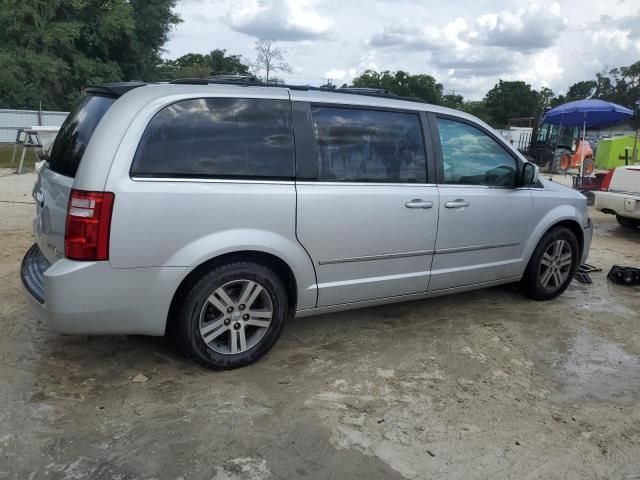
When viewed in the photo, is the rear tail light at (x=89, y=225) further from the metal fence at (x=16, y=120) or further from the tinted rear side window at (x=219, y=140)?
the metal fence at (x=16, y=120)

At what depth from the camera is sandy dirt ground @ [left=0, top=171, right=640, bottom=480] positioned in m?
2.69

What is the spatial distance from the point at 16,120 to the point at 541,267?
22681mm

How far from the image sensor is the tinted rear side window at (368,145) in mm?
3719

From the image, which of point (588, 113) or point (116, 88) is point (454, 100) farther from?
point (116, 88)

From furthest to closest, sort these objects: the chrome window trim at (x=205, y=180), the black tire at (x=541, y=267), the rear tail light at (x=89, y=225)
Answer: the black tire at (x=541, y=267)
the chrome window trim at (x=205, y=180)
the rear tail light at (x=89, y=225)

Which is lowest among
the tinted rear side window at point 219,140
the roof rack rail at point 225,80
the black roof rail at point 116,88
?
the tinted rear side window at point 219,140

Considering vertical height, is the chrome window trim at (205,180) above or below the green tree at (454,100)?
below

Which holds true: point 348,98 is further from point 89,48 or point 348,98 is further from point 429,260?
point 89,48

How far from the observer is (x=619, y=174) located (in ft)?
28.5

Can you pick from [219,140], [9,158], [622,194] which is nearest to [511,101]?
[9,158]

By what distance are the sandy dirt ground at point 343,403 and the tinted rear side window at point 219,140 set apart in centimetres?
128

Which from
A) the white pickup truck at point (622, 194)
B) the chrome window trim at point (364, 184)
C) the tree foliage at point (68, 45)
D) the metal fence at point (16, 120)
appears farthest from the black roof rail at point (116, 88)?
the tree foliage at point (68, 45)

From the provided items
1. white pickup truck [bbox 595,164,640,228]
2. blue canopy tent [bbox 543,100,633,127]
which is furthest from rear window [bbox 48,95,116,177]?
blue canopy tent [bbox 543,100,633,127]

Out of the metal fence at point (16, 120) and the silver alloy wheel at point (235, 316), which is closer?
the silver alloy wheel at point (235, 316)
